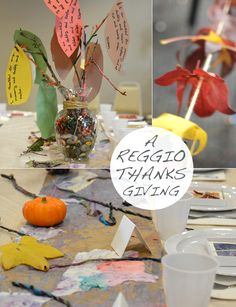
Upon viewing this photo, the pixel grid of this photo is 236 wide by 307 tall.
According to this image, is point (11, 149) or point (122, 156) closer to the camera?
point (122, 156)

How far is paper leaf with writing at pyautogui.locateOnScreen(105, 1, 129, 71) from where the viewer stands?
1106mm

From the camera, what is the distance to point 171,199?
3.31ft

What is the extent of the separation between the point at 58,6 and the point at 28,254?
50 centimetres

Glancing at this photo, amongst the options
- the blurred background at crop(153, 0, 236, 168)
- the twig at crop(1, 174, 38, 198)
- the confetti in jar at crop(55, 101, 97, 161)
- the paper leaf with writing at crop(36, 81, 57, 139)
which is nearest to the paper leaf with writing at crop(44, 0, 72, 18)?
the paper leaf with writing at crop(36, 81, 57, 139)

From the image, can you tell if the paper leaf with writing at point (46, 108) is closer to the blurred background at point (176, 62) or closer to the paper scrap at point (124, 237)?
the paper scrap at point (124, 237)

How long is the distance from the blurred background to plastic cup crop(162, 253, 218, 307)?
2.05 m

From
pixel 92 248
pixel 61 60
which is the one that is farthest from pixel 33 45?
pixel 92 248

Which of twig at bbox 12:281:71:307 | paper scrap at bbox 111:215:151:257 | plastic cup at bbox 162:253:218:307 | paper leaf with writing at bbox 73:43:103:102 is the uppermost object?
paper leaf with writing at bbox 73:43:103:102

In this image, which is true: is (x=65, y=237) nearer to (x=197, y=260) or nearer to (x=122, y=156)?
(x=122, y=156)

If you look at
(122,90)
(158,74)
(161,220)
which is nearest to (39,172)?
(122,90)

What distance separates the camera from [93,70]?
1.24m

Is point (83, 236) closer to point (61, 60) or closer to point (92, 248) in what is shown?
point (92, 248)

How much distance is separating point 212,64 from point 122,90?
5.47 feet

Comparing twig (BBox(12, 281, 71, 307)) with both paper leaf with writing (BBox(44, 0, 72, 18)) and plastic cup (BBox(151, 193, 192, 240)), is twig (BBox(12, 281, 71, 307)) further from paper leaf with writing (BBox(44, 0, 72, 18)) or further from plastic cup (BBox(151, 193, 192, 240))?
paper leaf with writing (BBox(44, 0, 72, 18))
